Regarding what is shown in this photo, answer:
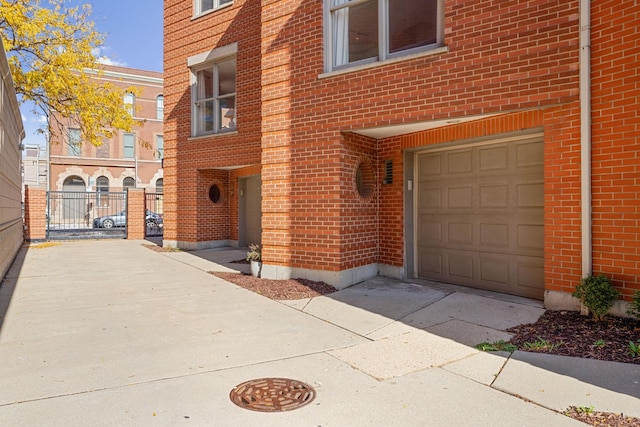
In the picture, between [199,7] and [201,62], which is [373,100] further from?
[199,7]

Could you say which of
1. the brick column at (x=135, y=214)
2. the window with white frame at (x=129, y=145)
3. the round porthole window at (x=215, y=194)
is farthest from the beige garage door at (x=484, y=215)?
the window with white frame at (x=129, y=145)

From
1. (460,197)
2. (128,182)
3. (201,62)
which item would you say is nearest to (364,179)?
(460,197)

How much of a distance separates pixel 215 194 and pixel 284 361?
10.0 meters

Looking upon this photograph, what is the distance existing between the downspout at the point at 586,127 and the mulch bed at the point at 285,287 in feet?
12.0

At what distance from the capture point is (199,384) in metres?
3.54

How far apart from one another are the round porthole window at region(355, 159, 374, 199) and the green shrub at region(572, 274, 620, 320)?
3886 mm

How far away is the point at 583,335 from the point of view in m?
4.59

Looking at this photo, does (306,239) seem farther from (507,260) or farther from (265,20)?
(265,20)

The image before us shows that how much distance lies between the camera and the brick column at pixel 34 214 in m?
14.8

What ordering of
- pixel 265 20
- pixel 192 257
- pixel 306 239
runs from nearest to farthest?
pixel 306 239 → pixel 265 20 → pixel 192 257

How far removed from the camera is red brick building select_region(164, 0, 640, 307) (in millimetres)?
5129

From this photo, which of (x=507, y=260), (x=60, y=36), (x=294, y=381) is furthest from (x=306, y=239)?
(x=60, y=36)

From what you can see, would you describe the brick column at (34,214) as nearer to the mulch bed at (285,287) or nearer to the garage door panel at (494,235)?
the mulch bed at (285,287)

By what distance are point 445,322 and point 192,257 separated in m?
7.63
